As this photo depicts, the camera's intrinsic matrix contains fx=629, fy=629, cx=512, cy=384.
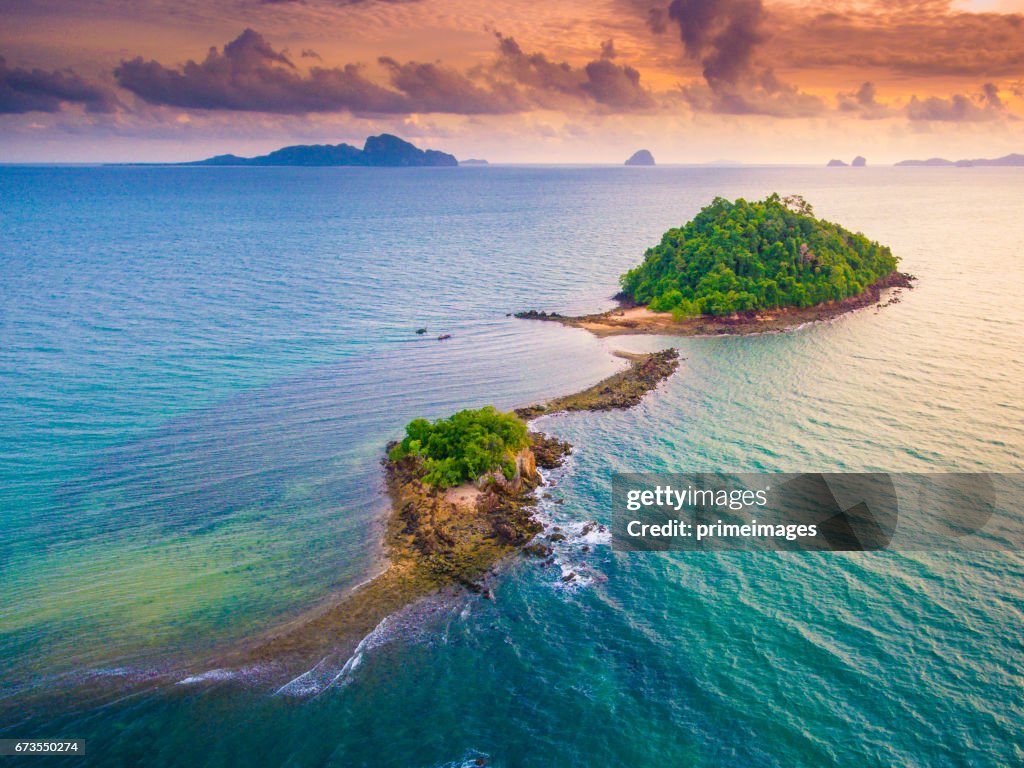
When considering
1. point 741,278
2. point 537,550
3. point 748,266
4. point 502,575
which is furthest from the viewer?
point 748,266

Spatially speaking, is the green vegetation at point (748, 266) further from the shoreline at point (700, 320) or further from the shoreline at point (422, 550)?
the shoreline at point (422, 550)

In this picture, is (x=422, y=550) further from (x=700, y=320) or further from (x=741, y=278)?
(x=741, y=278)

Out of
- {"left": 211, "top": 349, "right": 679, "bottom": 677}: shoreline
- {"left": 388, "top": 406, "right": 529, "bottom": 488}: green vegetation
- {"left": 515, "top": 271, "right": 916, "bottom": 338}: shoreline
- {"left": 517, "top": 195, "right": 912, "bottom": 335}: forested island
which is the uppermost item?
{"left": 517, "top": 195, "right": 912, "bottom": 335}: forested island

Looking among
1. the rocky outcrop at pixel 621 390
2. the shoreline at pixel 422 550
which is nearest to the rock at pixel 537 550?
the shoreline at pixel 422 550

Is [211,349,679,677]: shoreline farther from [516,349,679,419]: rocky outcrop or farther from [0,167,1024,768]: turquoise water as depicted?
[516,349,679,419]: rocky outcrop

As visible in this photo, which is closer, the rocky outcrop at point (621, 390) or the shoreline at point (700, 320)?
the rocky outcrop at point (621, 390)

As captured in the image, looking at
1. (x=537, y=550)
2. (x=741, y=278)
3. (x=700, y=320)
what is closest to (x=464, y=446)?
(x=537, y=550)

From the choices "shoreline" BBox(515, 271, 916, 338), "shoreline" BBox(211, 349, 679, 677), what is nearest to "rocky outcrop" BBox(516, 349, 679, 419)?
"shoreline" BBox(211, 349, 679, 677)
